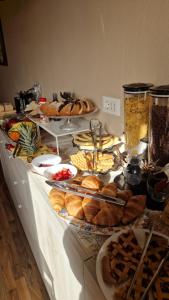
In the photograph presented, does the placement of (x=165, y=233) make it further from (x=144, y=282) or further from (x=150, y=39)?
(x=150, y=39)

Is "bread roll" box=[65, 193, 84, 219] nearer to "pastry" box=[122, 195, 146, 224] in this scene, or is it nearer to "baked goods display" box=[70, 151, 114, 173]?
"pastry" box=[122, 195, 146, 224]

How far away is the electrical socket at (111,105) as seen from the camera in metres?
1.10

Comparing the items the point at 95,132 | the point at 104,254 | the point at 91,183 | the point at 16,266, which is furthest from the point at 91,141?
the point at 16,266

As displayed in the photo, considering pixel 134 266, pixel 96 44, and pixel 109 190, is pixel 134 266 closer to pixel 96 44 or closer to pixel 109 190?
pixel 109 190

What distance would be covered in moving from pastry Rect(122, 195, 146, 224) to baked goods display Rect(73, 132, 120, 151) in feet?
1.29

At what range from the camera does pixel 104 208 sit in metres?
0.62

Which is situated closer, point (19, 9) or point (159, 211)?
point (159, 211)

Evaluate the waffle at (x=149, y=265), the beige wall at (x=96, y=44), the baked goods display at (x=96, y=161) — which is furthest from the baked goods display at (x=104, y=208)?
the beige wall at (x=96, y=44)

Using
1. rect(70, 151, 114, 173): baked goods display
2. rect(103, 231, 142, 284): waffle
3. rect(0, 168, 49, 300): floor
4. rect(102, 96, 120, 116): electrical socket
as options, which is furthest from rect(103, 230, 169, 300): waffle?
rect(0, 168, 49, 300): floor

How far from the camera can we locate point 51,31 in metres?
1.55

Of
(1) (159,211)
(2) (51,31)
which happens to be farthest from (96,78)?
(1) (159,211)

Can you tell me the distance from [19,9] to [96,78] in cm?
150

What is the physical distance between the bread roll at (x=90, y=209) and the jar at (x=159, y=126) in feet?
0.91

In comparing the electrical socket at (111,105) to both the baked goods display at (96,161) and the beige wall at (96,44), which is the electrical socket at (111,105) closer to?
the beige wall at (96,44)
